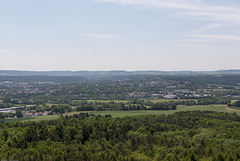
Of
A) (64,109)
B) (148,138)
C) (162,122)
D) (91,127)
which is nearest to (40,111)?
(64,109)

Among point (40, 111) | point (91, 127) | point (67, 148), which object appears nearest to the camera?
point (67, 148)

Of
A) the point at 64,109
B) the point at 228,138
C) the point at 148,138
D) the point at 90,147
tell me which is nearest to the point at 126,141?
the point at 148,138

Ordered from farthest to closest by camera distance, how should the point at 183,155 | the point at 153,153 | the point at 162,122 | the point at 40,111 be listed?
the point at 40,111 < the point at 162,122 < the point at 153,153 < the point at 183,155

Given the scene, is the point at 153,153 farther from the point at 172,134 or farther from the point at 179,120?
the point at 179,120

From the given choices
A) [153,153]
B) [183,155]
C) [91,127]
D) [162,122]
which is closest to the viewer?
[183,155]

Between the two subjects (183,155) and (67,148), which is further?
(67,148)

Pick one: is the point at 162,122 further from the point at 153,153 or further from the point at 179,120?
the point at 153,153
